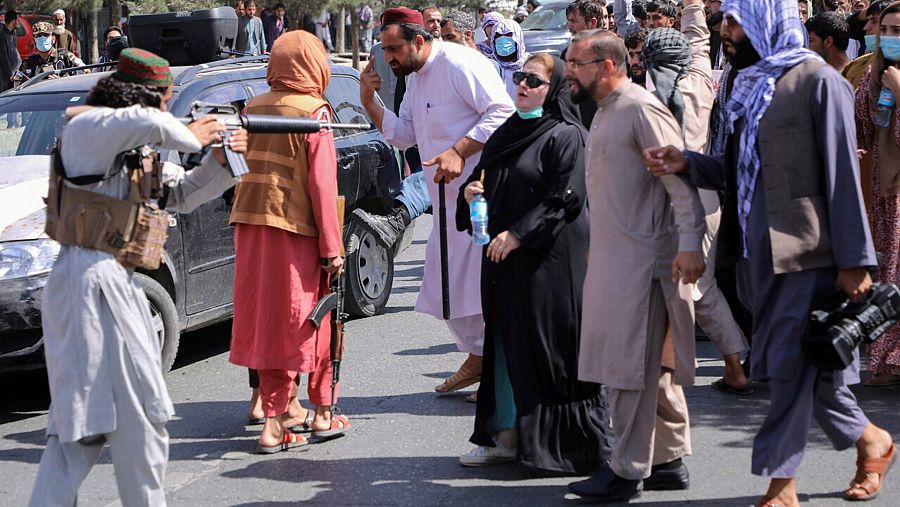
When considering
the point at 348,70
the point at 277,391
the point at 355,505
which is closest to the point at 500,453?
the point at 355,505

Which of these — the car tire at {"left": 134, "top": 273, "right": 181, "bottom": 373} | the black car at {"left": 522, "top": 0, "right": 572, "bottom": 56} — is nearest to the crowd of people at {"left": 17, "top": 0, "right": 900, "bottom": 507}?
the car tire at {"left": 134, "top": 273, "right": 181, "bottom": 373}

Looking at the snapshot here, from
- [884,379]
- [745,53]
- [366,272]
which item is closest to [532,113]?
[745,53]

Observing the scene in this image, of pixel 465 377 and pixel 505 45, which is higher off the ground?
pixel 505 45

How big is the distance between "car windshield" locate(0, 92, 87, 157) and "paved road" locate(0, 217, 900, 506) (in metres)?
1.48

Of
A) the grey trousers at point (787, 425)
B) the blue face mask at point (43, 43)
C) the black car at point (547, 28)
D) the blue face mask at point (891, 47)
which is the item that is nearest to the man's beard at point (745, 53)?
the grey trousers at point (787, 425)

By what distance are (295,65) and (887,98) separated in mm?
3324

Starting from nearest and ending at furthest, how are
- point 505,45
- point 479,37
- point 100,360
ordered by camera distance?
1. point 100,360
2. point 505,45
3. point 479,37

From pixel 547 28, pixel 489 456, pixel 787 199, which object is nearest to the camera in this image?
pixel 787 199

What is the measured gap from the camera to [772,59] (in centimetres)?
463

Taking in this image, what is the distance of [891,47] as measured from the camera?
21.8 ft

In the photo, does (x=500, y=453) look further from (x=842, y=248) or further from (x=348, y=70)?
(x=348, y=70)

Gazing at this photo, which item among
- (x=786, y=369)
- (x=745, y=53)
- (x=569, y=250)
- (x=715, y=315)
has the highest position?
(x=745, y=53)

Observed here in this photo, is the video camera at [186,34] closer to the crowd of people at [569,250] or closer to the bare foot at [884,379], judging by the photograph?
the crowd of people at [569,250]

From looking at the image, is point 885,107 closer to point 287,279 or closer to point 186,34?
point 287,279
